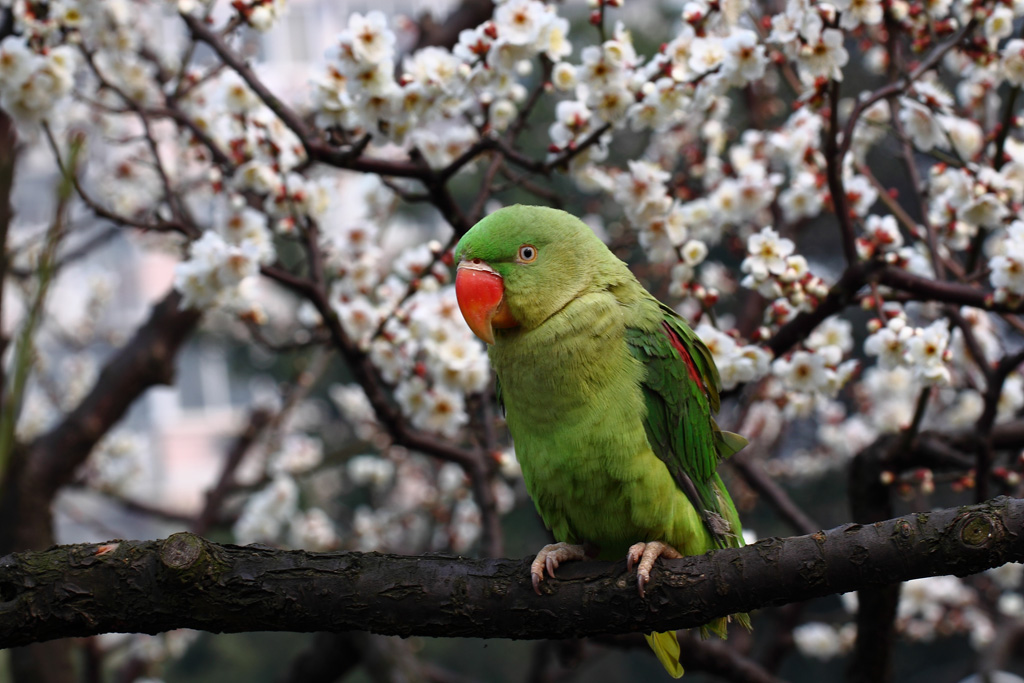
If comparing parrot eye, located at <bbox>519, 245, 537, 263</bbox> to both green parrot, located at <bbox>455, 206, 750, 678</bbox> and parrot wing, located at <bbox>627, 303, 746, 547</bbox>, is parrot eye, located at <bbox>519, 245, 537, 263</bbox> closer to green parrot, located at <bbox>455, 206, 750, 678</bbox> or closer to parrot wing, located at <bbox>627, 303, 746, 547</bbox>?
green parrot, located at <bbox>455, 206, 750, 678</bbox>

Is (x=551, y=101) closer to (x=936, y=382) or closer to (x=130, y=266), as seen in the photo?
(x=936, y=382)

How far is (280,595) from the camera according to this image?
1594 mm

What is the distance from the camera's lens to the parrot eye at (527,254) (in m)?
1.93

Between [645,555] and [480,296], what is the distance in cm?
64

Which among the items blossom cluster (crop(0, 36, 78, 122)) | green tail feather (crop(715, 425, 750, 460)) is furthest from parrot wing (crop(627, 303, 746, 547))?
blossom cluster (crop(0, 36, 78, 122))

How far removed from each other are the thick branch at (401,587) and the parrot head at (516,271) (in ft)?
1.78

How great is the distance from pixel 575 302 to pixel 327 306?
888 millimetres

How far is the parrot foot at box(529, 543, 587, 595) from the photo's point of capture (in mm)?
1695

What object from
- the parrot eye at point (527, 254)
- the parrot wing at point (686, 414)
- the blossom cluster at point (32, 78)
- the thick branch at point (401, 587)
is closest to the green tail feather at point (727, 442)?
the parrot wing at point (686, 414)

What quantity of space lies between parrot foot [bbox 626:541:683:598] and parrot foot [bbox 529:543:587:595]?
5.9 inches

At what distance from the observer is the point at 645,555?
1.70 meters

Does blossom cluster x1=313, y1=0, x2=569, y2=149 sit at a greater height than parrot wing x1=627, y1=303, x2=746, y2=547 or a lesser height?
greater

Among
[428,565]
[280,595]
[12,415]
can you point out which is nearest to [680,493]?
[428,565]

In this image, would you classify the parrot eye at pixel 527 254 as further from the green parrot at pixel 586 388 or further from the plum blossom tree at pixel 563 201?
the plum blossom tree at pixel 563 201
